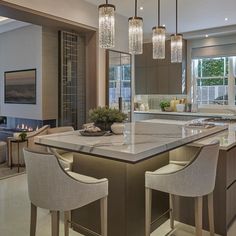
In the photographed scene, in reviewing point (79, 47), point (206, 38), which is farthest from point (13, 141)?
point (206, 38)

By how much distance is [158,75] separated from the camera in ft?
23.8

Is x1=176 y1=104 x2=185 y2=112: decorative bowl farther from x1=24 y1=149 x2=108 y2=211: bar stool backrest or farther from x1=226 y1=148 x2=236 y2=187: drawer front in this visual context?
x1=24 y1=149 x2=108 y2=211: bar stool backrest

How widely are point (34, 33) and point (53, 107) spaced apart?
1789 millimetres

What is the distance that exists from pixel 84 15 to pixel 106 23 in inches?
99.4

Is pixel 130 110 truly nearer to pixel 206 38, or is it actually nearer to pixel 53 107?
pixel 53 107

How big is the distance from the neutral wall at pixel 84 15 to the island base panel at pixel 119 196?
2807mm

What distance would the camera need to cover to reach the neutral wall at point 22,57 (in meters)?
6.25

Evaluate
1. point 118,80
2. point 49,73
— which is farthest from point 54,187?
point 49,73

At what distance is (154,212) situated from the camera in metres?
2.79

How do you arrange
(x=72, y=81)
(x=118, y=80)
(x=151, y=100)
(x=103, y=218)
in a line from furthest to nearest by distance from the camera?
(x=151, y=100) < (x=118, y=80) < (x=72, y=81) < (x=103, y=218)

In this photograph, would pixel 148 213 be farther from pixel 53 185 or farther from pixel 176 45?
pixel 176 45

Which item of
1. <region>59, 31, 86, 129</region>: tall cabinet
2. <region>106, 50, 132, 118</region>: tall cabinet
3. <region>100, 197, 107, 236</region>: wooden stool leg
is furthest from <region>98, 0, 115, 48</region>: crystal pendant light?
<region>59, 31, 86, 129</region>: tall cabinet

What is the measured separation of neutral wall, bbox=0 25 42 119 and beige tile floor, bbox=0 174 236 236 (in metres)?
2.82

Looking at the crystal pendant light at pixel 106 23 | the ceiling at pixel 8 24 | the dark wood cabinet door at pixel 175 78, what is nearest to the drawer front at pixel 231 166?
the crystal pendant light at pixel 106 23
